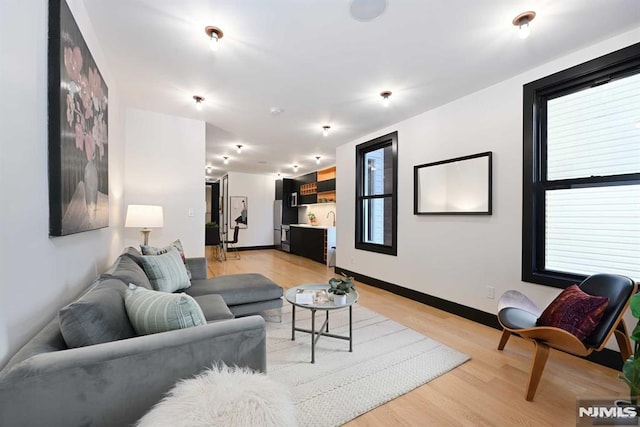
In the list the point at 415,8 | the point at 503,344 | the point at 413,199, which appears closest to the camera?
the point at 415,8

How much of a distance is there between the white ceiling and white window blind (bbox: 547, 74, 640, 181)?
421 mm

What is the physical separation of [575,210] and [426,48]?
1885 mm

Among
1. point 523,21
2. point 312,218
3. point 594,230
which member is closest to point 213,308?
point 523,21

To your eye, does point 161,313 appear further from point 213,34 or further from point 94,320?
point 213,34

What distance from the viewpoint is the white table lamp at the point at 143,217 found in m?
3.00

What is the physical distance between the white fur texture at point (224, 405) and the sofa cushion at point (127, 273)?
1.04 meters

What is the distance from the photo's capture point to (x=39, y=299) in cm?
117

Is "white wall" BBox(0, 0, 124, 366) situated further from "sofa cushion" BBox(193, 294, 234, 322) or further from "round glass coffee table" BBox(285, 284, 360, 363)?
"round glass coffee table" BBox(285, 284, 360, 363)

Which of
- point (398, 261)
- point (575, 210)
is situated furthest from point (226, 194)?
point (575, 210)

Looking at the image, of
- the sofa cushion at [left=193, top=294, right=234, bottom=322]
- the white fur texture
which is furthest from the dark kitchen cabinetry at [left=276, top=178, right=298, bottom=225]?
the white fur texture

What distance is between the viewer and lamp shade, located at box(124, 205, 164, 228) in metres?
3.00

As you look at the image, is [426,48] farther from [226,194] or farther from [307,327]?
[226,194]

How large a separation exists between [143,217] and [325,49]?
2.62 metres

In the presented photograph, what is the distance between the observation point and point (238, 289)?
2508 mm
